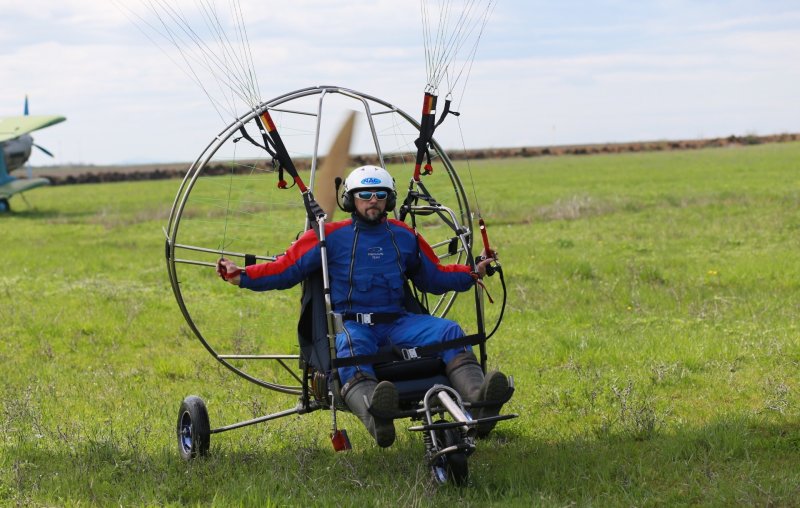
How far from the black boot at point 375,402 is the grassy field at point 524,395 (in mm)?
334

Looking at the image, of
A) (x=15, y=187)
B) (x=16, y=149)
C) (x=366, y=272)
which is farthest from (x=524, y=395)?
(x=16, y=149)

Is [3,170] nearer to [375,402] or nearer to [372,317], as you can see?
[372,317]

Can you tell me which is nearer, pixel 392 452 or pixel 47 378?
pixel 392 452

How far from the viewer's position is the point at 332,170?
8.23 metres

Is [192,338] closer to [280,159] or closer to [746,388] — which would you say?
[280,159]

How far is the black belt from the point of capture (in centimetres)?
649

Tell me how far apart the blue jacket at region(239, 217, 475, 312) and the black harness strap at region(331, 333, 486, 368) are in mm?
397

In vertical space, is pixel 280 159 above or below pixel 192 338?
above

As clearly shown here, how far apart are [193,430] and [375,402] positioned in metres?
1.87

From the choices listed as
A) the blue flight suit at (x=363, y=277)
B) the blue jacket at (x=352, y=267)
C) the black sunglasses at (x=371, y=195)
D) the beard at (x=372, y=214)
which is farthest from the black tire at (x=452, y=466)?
the black sunglasses at (x=371, y=195)

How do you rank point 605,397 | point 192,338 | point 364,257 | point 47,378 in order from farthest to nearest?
point 192,338 < point 47,378 < point 605,397 < point 364,257

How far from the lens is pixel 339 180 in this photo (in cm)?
732

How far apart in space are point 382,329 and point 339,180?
1.37 meters

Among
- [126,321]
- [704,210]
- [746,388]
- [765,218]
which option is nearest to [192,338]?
[126,321]
